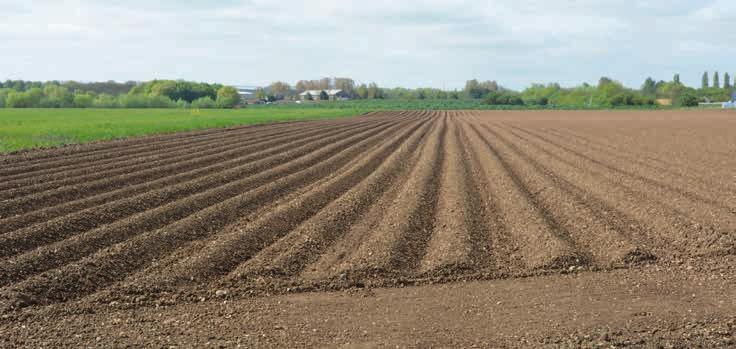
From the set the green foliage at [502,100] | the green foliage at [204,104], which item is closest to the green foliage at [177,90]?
the green foliage at [204,104]

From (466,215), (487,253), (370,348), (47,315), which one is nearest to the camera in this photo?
(370,348)

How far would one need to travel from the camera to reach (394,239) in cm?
887

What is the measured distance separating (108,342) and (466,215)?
6.32 m

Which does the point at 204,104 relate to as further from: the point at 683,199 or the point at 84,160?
the point at 683,199

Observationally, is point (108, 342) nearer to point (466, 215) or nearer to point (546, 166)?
point (466, 215)

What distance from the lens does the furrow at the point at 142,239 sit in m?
6.90

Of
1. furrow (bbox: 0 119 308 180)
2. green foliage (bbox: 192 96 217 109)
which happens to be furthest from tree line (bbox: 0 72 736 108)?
furrow (bbox: 0 119 308 180)

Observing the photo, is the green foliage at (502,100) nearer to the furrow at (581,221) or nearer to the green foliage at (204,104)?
the green foliage at (204,104)

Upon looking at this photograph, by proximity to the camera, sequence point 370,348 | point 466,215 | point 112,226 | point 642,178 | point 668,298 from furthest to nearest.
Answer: point 642,178 < point 466,215 < point 112,226 < point 668,298 < point 370,348

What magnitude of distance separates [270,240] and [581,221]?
192 inches

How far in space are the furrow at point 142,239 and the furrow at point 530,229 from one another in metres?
4.32

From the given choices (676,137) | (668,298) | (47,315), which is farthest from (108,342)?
(676,137)

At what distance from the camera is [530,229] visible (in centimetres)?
955

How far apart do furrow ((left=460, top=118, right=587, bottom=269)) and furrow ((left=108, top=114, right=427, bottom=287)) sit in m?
2.57
